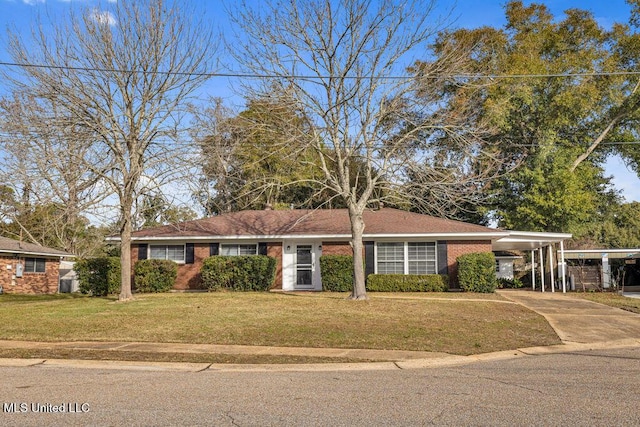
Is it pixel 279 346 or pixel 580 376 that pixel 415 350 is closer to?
pixel 279 346

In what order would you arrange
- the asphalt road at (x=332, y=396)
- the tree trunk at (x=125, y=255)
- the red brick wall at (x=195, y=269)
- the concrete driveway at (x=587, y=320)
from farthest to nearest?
1. the red brick wall at (x=195, y=269)
2. the tree trunk at (x=125, y=255)
3. the concrete driveway at (x=587, y=320)
4. the asphalt road at (x=332, y=396)

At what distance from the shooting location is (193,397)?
6.63 metres

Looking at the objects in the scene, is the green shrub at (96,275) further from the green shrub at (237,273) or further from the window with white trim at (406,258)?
the window with white trim at (406,258)

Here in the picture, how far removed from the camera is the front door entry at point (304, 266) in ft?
81.4

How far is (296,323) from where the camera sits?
43.7 ft

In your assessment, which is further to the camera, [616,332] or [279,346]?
[616,332]

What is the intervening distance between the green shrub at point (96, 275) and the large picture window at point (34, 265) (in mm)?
13059

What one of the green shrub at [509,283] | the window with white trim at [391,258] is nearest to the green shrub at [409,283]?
the window with white trim at [391,258]

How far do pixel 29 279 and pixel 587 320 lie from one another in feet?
95.6

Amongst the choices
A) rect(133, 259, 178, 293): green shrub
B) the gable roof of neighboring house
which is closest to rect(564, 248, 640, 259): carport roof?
rect(133, 259, 178, 293): green shrub

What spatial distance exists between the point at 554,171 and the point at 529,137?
253 cm

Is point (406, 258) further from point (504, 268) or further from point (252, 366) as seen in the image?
point (252, 366)

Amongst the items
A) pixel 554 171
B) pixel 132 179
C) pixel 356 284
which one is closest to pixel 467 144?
pixel 356 284

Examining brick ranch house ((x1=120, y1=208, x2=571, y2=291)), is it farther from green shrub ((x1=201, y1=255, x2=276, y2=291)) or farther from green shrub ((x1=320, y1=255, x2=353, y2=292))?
green shrub ((x1=201, y1=255, x2=276, y2=291))
